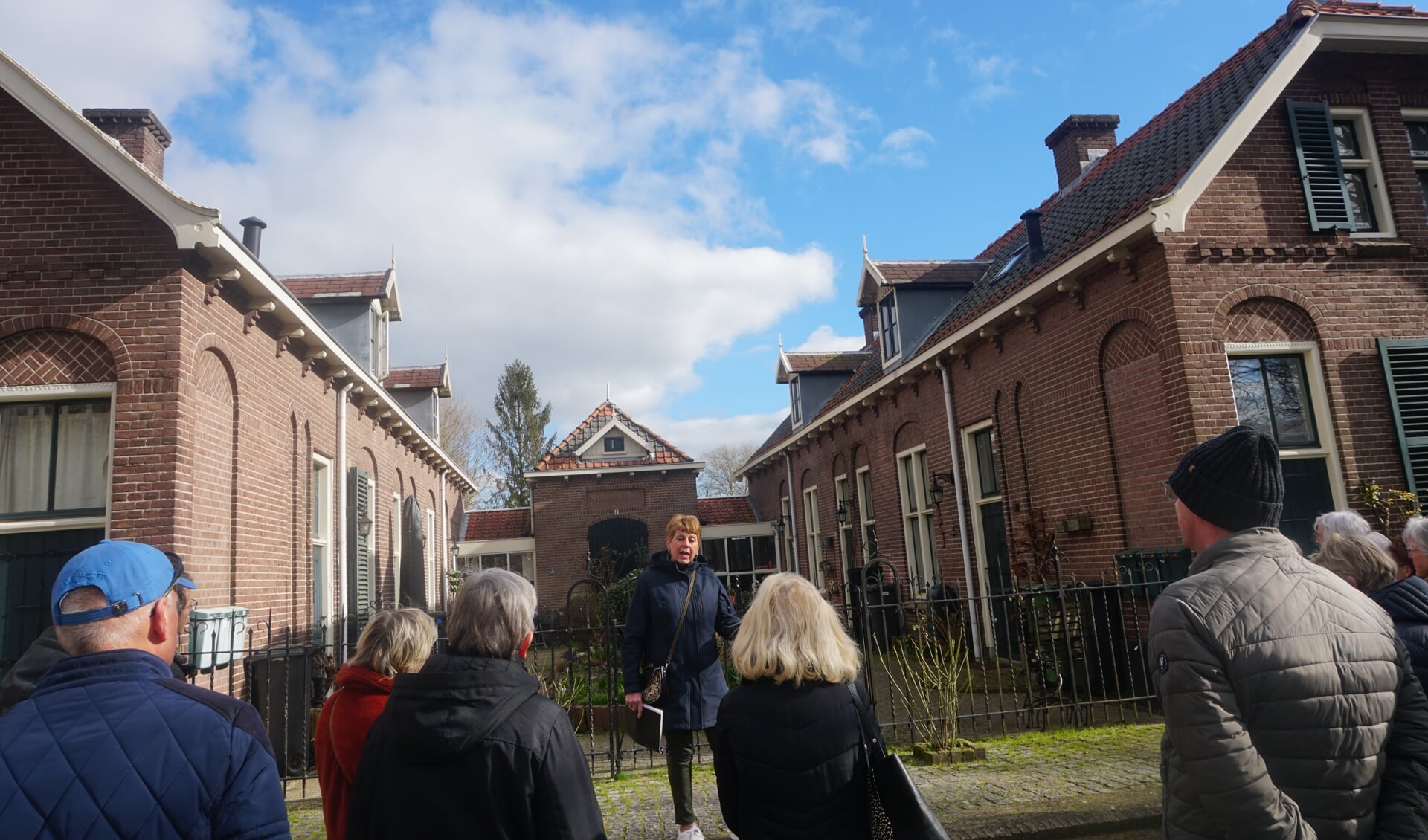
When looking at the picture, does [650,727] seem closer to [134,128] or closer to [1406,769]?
[1406,769]

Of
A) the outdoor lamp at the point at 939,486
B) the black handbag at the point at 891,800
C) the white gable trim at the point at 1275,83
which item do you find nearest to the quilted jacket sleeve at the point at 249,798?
the black handbag at the point at 891,800

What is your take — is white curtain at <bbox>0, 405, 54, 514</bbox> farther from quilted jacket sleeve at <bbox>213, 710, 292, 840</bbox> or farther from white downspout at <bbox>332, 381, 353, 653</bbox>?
quilted jacket sleeve at <bbox>213, 710, 292, 840</bbox>

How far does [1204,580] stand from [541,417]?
44.7 metres

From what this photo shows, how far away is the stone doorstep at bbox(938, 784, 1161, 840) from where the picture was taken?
5.12m

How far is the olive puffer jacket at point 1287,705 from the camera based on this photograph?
202cm

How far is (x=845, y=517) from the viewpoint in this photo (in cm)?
1881

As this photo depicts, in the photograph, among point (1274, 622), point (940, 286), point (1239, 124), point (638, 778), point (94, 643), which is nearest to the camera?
point (94, 643)

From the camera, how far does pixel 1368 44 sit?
8.91 meters

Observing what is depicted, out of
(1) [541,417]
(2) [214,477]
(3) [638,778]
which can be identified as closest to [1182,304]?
(3) [638,778]

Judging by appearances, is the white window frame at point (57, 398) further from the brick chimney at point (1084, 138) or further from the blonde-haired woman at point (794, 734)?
the brick chimney at point (1084, 138)

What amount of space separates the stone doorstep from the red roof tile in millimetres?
13437

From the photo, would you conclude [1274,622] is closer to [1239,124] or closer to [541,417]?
[1239,124]

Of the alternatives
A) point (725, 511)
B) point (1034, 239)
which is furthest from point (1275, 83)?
point (725, 511)

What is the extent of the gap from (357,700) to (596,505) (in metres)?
22.5
